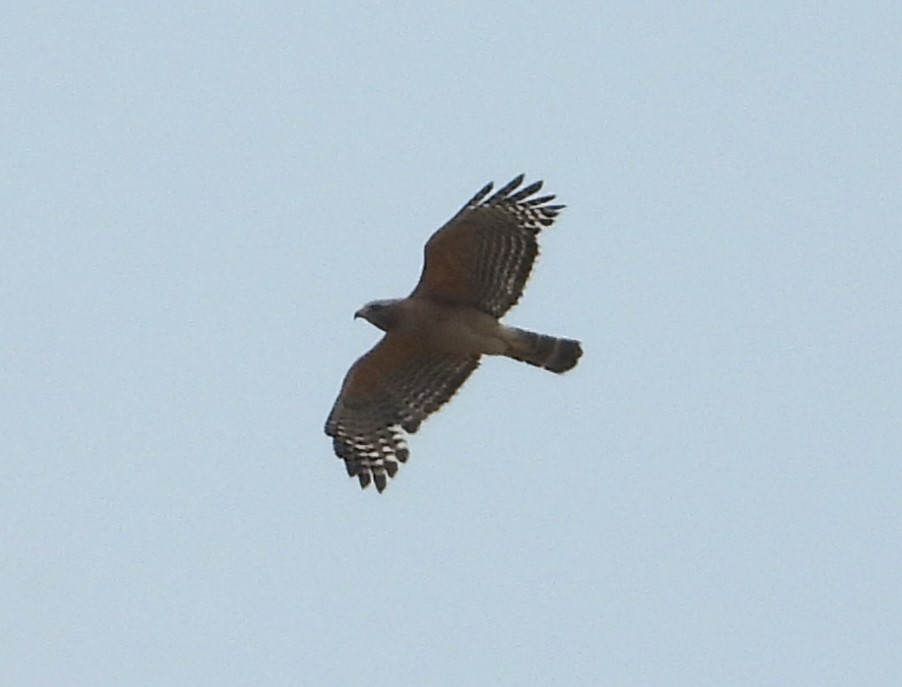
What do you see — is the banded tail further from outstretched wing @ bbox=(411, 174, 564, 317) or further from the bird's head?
the bird's head

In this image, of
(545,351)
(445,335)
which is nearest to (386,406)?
(445,335)

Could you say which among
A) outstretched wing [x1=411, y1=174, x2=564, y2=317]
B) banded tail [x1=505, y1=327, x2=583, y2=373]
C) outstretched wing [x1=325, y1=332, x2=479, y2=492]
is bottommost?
outstretched wing [x1=325, y1=332, x2=479, y2=492]

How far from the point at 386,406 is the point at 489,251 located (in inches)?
59.4

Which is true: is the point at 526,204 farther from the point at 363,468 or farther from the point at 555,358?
the point at 363,468

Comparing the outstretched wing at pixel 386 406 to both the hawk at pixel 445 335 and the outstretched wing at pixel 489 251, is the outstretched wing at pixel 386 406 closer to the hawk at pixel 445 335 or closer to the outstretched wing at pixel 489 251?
the hawk at pixel 445 335

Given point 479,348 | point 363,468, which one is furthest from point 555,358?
point 363,468

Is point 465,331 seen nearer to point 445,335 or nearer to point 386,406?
point 445,335

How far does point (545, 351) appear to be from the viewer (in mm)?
15711

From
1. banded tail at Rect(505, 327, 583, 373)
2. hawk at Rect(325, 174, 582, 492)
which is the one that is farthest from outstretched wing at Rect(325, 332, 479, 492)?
banded tail at Rect(505, 327, 583, 373)

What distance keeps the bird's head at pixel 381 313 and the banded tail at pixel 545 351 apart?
906 mm

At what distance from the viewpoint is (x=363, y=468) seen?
15.8 meters

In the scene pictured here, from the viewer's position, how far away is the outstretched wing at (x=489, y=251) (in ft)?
49.9

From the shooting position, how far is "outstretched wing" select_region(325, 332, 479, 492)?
15.8m

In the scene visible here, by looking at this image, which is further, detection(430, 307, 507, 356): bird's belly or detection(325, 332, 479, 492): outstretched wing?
detection(325, 332, 479, 492): outstretched wing
